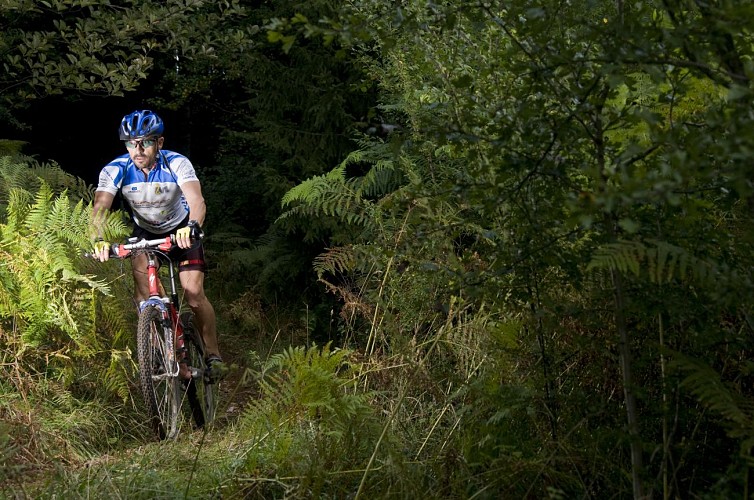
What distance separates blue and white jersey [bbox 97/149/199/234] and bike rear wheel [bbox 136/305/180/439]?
33.1 inches

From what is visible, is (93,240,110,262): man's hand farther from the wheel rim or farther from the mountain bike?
the wheel rim

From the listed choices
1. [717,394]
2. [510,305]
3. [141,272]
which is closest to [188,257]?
[141,272]

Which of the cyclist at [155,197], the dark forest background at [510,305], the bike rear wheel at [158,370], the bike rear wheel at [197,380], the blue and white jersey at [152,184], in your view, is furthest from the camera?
the bike rear wheel at [197,380]

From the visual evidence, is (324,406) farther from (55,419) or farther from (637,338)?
(55,419)

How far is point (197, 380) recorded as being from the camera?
6828mm

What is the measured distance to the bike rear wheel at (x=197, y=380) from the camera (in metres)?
6.45

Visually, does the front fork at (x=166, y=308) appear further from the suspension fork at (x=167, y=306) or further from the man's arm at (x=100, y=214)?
the man's arm at (x=100, y=214)

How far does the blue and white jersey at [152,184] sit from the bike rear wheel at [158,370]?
0.84m

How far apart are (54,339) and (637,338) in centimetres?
390

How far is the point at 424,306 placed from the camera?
16.4 ft

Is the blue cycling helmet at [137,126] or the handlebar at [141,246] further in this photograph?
the blue cycling helmet at [137,126]

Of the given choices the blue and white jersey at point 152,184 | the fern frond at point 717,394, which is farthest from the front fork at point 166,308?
the fern frond at point 717,394

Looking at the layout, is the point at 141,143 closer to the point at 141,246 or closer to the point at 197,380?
the point at 141,246

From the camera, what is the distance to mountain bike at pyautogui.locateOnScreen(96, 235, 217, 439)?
5730 mm
